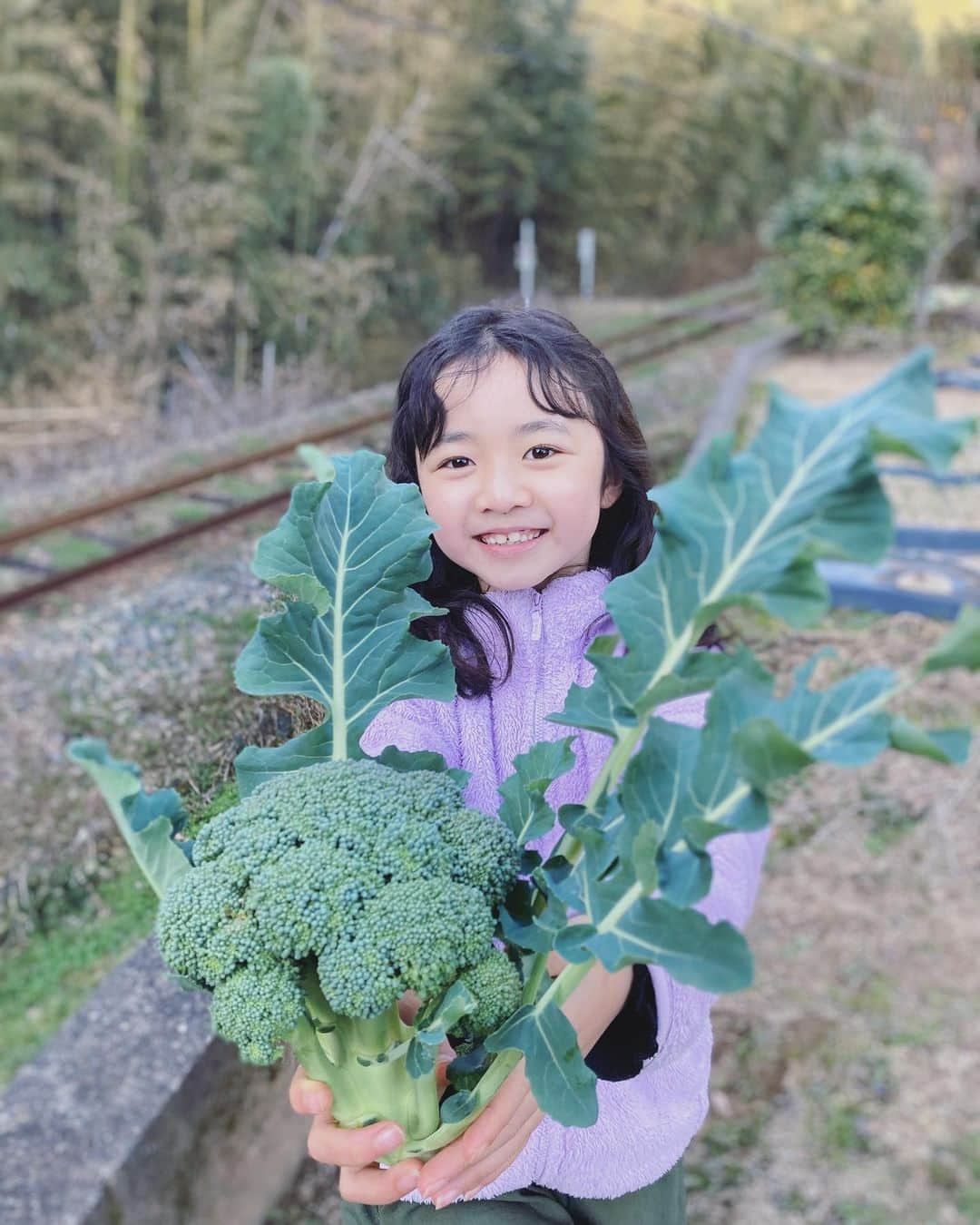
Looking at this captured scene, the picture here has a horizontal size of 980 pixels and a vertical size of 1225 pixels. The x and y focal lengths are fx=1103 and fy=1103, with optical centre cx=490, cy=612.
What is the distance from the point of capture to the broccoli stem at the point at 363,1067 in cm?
87

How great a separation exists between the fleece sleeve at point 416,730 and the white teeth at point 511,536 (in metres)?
0.19

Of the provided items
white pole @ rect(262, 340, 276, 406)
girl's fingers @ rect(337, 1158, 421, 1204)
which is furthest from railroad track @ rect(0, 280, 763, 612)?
girl's fingers @ rect(337, 1158, 421, 1204)

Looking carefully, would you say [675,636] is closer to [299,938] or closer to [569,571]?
[299,938]

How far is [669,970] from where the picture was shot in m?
0.77

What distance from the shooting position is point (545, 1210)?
4.21ft

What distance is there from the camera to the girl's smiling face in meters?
1.13

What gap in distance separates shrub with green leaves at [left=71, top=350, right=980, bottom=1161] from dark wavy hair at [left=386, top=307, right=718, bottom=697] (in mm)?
228

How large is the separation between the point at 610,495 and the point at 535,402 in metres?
0.19

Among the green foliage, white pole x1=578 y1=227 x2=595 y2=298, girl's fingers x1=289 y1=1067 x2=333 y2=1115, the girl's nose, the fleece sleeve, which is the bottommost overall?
white pole x1=578 y1=227 x2=595 y2=298

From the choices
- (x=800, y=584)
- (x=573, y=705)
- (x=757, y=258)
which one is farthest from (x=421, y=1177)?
(x=757, y=258)

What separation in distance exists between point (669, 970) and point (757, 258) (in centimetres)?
1805

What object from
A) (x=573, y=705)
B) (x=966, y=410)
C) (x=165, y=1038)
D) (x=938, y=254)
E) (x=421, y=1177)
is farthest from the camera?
(x=938, y=254)

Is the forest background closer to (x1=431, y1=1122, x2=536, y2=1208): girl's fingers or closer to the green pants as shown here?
the green pants

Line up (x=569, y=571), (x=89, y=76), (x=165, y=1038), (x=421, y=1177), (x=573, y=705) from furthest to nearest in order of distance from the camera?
(x=89, y=76), (x=165, y=1038), (x=569, y=571), (x=421, y=1177), (x=573, y=705)
